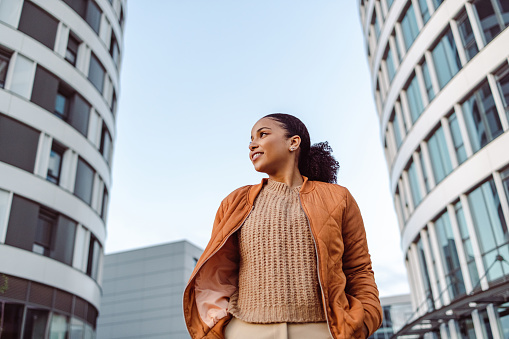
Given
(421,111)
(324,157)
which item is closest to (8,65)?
(421,111)

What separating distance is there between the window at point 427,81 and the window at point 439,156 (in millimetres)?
1356

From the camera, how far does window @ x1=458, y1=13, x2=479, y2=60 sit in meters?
16.5

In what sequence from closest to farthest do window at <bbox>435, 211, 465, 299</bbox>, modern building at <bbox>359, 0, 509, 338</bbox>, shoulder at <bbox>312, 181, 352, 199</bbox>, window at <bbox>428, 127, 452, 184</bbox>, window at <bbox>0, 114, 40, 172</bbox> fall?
shoulder at <bbox>312, 181, 352, 199</bbox>, modern building at <bbox>359, 0, 509, 338</bbox>, window at <bbox>0, 114, 40, 172</bbox>, window at <bbox>435, 211, 465, 299</bbox>, window at <bbox>428, 127, 452, 184</bbox>

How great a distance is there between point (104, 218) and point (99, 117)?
449cm

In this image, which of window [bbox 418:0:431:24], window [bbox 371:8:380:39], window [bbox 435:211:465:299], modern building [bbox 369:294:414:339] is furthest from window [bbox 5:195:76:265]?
modern building [bbox 369:294:414:339]

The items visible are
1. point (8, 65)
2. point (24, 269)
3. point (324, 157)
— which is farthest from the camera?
point (8, 65)

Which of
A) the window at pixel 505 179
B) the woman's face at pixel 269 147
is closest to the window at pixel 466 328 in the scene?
the window at pixel 505 179

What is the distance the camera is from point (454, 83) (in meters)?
17.5

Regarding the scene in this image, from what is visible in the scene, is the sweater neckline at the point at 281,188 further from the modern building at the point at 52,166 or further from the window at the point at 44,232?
the window at the point at 44,232

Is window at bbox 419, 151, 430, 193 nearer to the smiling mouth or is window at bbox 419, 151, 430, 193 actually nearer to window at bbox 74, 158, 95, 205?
window at bbox 74, 158, 95, 205

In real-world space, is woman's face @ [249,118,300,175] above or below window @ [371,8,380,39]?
below

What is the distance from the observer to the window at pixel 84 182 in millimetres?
20469

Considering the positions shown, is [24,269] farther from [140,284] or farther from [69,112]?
[140,284]

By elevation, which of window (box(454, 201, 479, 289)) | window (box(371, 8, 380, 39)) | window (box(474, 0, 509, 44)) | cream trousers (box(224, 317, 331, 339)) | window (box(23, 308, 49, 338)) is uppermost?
window (box(371, 8, 380, 39))
